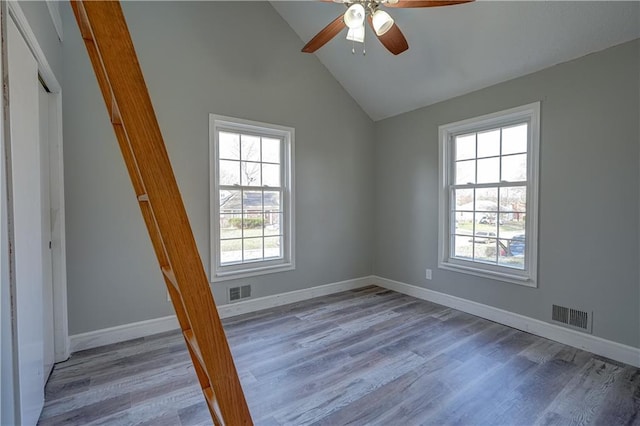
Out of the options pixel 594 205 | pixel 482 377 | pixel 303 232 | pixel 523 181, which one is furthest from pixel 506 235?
pixel 303 232

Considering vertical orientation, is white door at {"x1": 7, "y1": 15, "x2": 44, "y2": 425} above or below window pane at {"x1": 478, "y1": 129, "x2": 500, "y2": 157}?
below

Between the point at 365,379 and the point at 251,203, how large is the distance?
2229 mm

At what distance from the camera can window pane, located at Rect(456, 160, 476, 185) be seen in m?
3.45

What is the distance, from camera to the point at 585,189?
2.59 metres

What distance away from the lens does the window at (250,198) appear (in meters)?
3.25

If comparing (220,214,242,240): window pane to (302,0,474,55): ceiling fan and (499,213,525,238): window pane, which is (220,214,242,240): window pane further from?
(499,213,525,238): window pane

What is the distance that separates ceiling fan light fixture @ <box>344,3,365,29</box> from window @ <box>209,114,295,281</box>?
5.53 feet

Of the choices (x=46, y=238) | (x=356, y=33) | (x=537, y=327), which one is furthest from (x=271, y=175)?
(x=537, y=327)

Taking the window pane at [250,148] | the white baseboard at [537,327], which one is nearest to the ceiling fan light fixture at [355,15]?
the window pane at [250,148]

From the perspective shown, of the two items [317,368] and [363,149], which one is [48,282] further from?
[363,149]

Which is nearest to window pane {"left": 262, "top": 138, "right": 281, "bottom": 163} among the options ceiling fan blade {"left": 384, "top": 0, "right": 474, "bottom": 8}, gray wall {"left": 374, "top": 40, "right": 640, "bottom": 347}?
ceiling fan blade {"left": 384, "top": 0, "right": 474, "bottom": 8}

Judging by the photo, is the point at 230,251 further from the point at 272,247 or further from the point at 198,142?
the point at 198,142

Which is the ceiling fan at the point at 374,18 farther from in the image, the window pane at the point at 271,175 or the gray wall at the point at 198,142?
the window pane at the point at 271,175

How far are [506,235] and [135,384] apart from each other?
11.8ft
